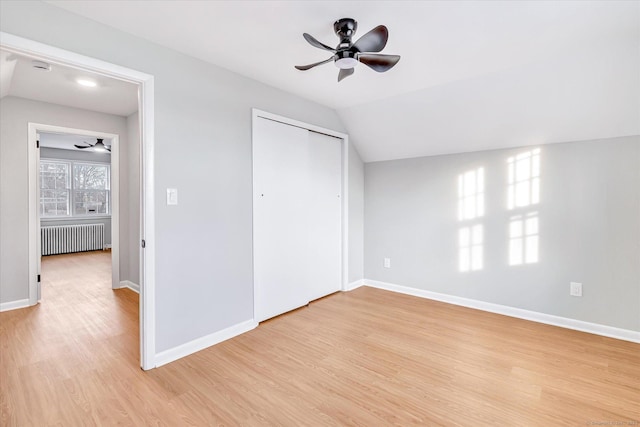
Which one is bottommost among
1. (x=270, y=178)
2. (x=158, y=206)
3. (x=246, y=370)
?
(x=246, y=370)

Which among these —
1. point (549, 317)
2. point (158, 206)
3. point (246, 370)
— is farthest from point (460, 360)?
point (158, 206)

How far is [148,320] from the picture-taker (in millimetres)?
2262

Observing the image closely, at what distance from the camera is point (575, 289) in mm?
2961

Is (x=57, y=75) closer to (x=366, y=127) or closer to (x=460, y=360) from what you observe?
(x=366, y=127)

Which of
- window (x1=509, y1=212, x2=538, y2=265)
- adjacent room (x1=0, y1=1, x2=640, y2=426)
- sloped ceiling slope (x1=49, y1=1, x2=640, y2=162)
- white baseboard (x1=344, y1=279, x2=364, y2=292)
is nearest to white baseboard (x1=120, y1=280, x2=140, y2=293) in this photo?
adjacent room (x1=0, y1=1, x2=640, y2=426)

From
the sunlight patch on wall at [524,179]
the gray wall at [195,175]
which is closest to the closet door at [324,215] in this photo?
the gray wall at [195,175]

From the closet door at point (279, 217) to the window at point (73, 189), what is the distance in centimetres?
647

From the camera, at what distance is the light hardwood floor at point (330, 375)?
178 centimetres

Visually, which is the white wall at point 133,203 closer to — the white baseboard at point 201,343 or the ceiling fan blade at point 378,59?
the white baseboard at point 201,343

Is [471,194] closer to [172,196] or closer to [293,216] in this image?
[293,216]

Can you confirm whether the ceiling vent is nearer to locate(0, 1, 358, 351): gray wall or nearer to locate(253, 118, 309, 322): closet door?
locate(0, 1, 358, 351): gray wall

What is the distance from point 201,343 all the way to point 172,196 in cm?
124

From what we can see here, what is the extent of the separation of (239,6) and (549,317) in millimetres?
3833

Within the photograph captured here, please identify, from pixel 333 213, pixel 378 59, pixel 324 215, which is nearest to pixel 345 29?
pixel 378 59
